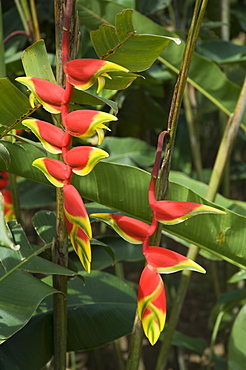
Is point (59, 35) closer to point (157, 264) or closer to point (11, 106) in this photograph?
point (11, 106)

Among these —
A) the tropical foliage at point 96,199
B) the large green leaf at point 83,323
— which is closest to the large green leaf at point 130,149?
the tropical foliage at point 96,199

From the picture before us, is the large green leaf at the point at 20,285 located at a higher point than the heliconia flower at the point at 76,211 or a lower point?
lower

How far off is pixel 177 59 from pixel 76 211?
1.68 ft

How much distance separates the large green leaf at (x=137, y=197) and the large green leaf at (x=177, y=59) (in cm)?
32

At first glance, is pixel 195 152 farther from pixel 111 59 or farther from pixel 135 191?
pixel 111 59

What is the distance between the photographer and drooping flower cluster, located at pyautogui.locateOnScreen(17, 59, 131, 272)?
1.31 feet

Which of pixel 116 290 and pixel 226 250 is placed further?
pixel 116 290

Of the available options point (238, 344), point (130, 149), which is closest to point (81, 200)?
point (238, 344)

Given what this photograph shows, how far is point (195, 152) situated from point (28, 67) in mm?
712

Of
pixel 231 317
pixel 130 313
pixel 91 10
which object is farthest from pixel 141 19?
pixel 231 317

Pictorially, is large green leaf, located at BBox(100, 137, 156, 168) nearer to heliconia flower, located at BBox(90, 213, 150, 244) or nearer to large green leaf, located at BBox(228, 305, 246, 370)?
large green leaf, located at BBox(228, 305, 246, 370)

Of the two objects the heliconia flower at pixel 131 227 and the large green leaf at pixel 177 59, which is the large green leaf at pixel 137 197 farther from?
the large green leaf at pixel 177 59

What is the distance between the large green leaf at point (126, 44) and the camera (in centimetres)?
46

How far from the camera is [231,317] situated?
4.13ft
